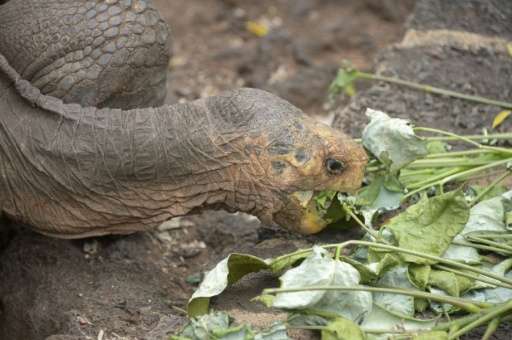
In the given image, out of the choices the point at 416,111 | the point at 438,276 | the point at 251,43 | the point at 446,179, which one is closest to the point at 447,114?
the point at 416,111

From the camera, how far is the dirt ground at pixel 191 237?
270 cm

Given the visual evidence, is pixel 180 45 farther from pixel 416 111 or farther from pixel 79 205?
pixel 79 205

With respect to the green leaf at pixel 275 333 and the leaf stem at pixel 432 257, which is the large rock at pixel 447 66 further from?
the green leaf at pixel 275 333

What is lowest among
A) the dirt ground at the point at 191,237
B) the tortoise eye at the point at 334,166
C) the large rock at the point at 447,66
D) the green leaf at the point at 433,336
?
the dirt ground at the point at 191,237

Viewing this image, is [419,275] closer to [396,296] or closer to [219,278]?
[396,296]

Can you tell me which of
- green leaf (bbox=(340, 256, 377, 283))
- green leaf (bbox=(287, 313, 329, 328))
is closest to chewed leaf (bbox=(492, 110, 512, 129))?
green leaf (bbox=(340, 256, 377, 283))

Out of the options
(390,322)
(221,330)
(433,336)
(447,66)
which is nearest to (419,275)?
(390,322)

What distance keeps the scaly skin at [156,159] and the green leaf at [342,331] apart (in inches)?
19.0

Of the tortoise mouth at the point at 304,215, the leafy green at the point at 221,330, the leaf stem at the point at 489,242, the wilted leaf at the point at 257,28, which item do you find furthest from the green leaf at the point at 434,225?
the wilted leaf at the point at 257,28

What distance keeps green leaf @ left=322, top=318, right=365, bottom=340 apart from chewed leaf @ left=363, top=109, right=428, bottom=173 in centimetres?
70

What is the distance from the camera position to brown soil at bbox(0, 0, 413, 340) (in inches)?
107

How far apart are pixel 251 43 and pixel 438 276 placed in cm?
280

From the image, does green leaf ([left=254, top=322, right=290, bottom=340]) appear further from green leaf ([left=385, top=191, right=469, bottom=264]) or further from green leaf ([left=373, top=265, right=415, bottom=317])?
green leaf ([left=385, top=191, right=469, bottom=264])

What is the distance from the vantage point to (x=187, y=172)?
2666 mm
